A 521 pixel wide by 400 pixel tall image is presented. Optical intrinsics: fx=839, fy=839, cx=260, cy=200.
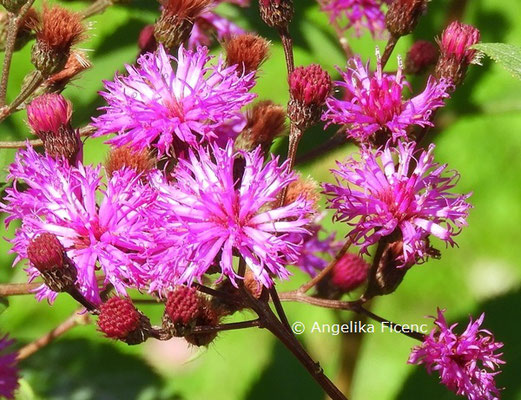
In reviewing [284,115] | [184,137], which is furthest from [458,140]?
[184,137]

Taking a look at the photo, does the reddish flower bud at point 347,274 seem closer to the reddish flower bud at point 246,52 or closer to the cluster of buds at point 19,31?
the reddish flower bud at point 246,52

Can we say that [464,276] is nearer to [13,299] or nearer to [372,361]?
[372,361]

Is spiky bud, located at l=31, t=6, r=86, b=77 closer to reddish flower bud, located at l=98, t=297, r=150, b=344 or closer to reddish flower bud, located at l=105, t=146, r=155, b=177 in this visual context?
reddish flower bud, located at l=105, t=146, r=155, b=177

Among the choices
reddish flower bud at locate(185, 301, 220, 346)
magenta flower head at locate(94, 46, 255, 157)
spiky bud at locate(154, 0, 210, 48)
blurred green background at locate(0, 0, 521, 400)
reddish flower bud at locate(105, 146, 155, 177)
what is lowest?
blurred green background at locate(0, 0, 521, 400)

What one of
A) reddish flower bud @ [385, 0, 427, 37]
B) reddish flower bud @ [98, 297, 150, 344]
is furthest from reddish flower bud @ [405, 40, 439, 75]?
reddish flower bud @ [98, 297, 150, 344]

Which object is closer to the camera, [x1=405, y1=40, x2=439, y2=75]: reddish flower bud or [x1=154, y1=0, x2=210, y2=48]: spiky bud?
[x1=154, y1=0, x2=210, y2=48]: spiky bud
